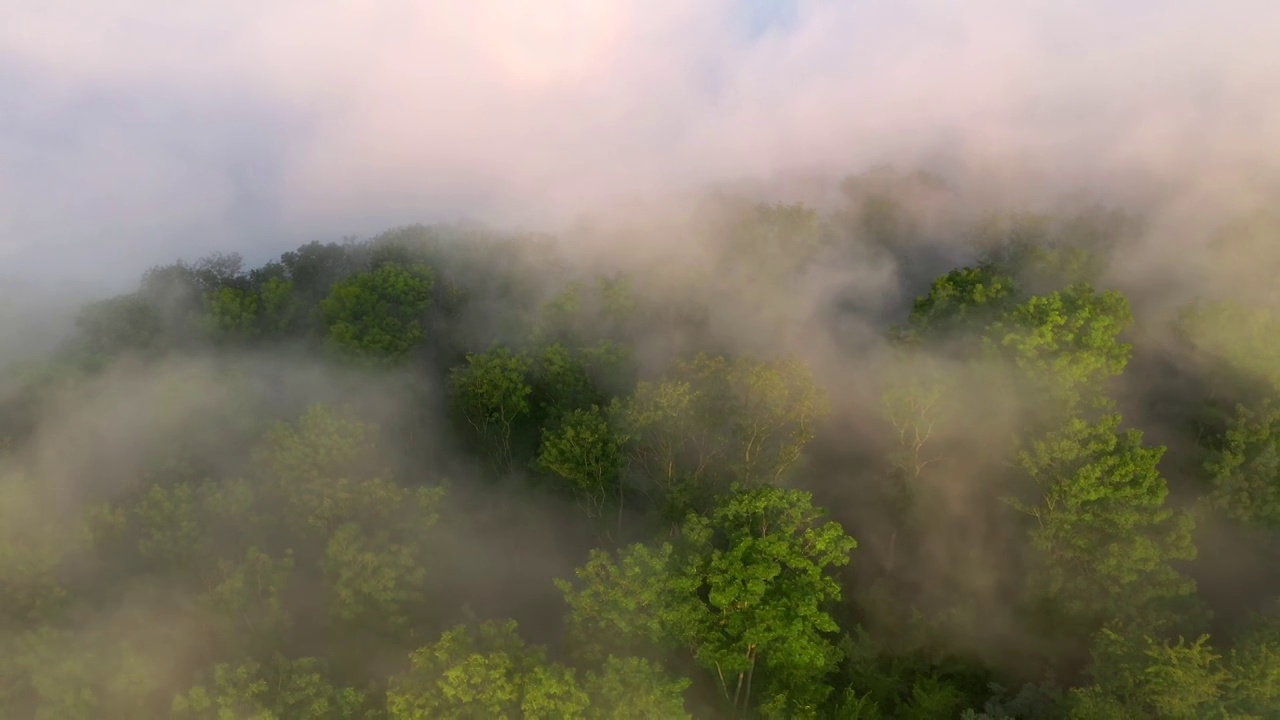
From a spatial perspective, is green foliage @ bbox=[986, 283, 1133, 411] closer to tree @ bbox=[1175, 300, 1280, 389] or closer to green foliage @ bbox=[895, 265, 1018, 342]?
green foliage @ bbox=[895, 265, 1018, 342]

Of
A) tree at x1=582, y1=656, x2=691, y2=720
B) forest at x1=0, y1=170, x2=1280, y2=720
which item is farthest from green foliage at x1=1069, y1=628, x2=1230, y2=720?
tree at x1=582, y1=656, x2=691, y2=720

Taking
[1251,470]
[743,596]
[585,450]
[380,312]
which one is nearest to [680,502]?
[585,450]

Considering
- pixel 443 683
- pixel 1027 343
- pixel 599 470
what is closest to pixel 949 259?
pixel 1027 343

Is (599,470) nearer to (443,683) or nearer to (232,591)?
(443,683)

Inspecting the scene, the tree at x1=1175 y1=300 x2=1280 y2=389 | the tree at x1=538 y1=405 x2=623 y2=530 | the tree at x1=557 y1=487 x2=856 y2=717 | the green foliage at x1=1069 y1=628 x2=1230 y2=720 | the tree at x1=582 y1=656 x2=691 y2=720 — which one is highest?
the tree at x1=1175 y1=300 x2=1280 y2=389

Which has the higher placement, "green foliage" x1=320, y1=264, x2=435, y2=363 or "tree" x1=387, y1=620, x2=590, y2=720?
"green foliage" x1=320, y1=264, x2=435, y2=363
